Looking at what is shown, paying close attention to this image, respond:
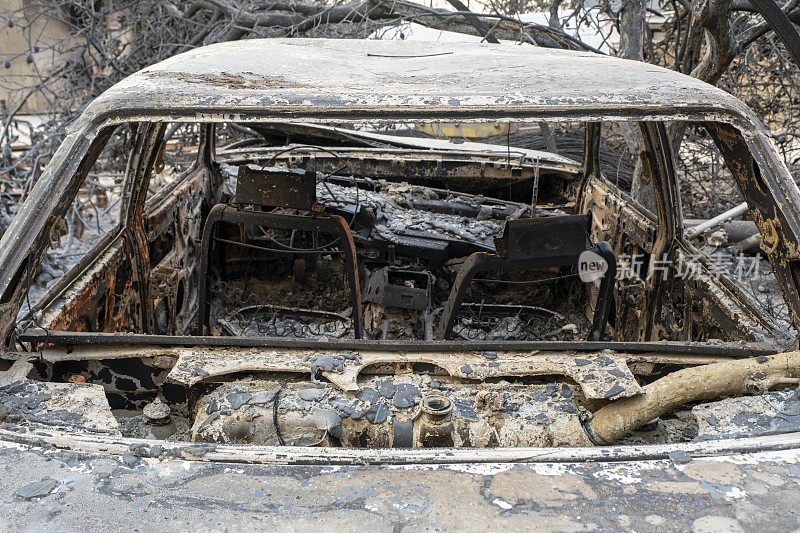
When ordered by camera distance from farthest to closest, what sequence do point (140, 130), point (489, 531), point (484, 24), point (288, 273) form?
point (484, 24), point (288, 273), point (140, 130), point (489, 531)

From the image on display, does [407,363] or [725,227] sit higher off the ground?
[407,363]

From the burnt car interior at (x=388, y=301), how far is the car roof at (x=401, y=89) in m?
0.22

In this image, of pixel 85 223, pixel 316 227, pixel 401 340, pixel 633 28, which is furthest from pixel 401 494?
pixel 85 223

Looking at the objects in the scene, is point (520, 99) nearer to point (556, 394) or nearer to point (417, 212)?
point (556, 394)

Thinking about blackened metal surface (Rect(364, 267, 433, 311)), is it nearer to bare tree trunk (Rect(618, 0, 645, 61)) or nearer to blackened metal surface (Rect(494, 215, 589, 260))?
blackened metal surface (Rect(494, 215, 589, 260))

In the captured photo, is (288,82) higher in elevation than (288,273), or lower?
higher

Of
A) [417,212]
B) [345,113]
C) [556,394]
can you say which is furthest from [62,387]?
[417,212]

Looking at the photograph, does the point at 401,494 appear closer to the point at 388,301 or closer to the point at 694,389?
the point at 694,389

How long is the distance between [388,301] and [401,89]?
1753mm

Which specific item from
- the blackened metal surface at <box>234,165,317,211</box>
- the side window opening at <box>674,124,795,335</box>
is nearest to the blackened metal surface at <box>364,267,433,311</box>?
the blackened metal surface at <box>234,165,317,211</box>

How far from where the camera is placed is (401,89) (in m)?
1.94

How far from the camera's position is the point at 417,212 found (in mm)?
4246

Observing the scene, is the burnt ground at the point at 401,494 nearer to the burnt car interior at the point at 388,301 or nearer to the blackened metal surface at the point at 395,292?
the burnt car interior at the point at 388,301

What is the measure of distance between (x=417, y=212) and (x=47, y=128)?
487 centimetres
